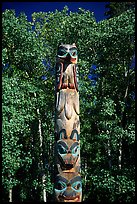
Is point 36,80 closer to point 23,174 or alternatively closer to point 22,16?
point 22,16

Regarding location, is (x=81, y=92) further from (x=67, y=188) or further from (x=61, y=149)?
(x=67, y=188)

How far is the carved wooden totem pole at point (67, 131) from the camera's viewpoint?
632cm

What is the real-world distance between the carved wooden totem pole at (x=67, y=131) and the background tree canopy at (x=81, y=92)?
596 cm

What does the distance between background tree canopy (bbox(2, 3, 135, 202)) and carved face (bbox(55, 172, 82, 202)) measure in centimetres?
635

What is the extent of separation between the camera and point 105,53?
47.4 ft

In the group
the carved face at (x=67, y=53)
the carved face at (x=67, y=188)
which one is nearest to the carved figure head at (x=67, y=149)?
the carved face at (x=67, y=188)

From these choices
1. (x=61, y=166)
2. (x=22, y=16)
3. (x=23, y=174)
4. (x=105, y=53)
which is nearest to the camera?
(x=61, y=166)

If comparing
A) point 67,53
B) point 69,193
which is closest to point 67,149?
point 69,193

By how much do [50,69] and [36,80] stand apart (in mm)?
1523

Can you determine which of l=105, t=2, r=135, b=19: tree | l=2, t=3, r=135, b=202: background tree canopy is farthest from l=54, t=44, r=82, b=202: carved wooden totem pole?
l=105, t=2, r=135, b=19: tree

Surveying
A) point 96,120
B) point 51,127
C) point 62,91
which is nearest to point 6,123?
point 51,127

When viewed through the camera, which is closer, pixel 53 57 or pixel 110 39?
pixel 110 39

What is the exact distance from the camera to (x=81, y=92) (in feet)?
45.5

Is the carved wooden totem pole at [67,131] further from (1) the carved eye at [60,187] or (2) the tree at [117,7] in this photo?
(2) the tree at [117,7]
